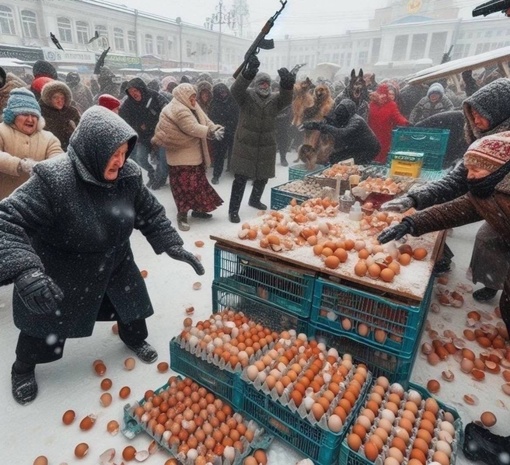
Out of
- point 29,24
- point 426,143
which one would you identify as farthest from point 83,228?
point 29,24

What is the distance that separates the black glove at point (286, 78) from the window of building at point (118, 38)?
34382 millimetres

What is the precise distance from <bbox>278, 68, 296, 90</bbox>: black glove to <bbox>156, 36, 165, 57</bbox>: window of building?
37525mm

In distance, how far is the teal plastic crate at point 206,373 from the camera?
2.07 m

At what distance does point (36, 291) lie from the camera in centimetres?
167

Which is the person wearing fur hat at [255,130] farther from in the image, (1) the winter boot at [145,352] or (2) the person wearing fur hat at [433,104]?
(2) the person wearing fur hat at [433,104]

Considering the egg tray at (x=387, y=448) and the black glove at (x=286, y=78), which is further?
the black glove at (x=286, y=78)

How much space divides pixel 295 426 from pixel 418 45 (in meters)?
55.5

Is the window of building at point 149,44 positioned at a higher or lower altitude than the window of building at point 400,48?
lower

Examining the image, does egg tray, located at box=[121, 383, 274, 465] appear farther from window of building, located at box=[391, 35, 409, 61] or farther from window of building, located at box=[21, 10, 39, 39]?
window of building, located at box=[391, 35, 409, 61]

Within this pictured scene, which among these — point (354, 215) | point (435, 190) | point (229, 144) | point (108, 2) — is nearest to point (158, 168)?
point (229, 144)

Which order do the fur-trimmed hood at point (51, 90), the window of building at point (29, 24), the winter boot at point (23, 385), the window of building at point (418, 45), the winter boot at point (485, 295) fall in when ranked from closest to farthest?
1. the winter boot at point (23, 385)
2. the winter boot at point (485, 295)
3. the fur-trimmed hood at point (51, 90)
4. the window of building at point (29, 24)
5. the window of building at point (418, 45)

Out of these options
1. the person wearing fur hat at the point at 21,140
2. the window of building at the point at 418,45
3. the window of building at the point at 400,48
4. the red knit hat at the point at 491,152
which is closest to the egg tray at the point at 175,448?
the red knit hat at the point at 491,152

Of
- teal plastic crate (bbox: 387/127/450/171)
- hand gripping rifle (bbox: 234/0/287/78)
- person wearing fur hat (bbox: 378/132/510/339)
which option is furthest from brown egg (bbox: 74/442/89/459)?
teal plastic crate (bbox: 387/127/450/171)

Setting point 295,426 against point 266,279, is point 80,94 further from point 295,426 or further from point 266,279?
point 295,426
